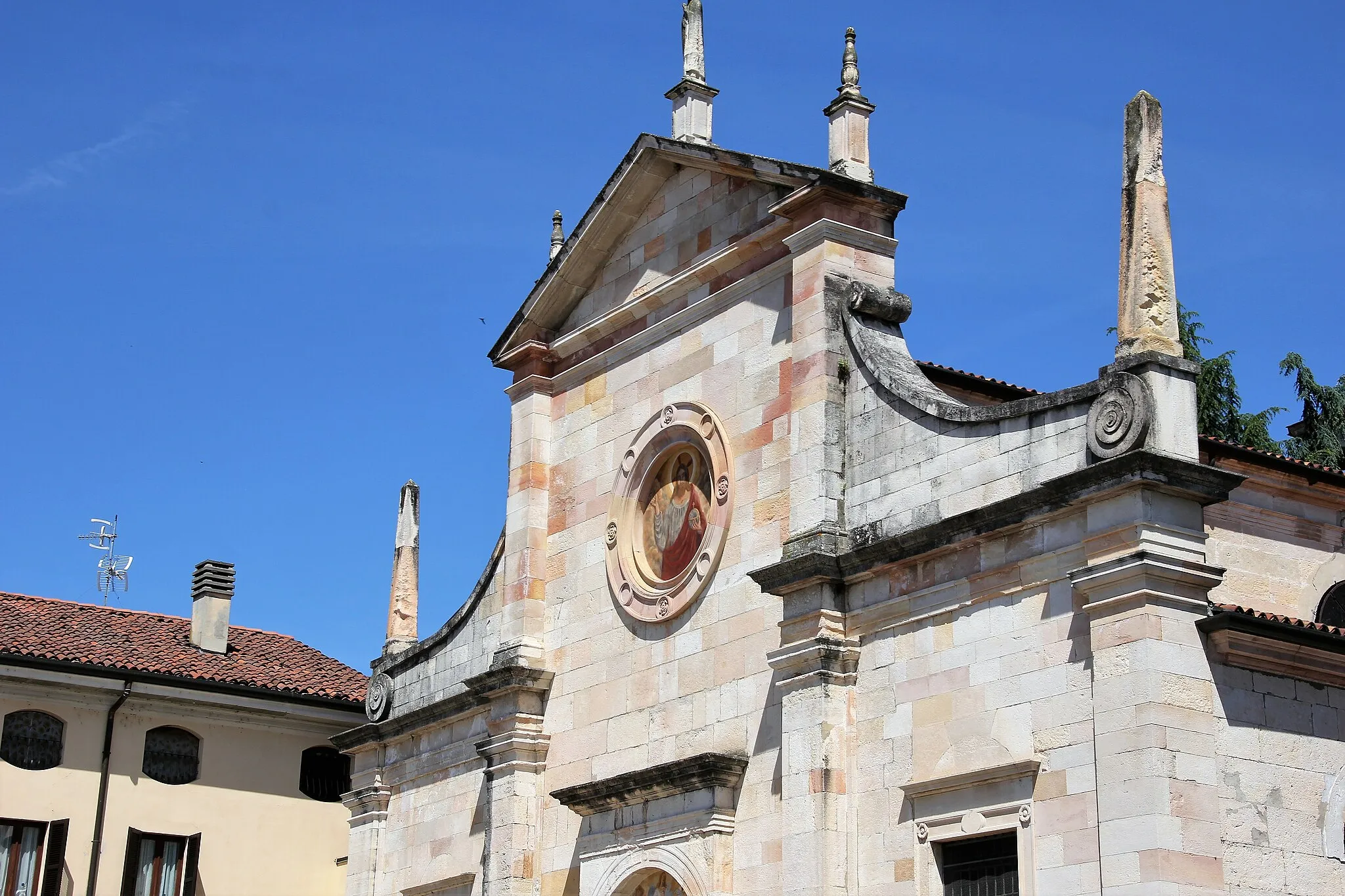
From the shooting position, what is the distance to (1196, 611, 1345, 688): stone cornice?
43.9 ft

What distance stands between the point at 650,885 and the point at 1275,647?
272 inches

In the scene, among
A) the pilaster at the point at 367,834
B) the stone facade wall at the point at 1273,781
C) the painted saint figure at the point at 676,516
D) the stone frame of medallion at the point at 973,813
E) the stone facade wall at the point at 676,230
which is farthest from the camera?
the pilaster at the point at 367,834

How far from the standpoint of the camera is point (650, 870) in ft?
58.0

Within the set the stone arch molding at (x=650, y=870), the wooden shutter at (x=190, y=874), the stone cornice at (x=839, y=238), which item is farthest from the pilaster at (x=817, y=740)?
the wooden shutter at (x=190, y=874)

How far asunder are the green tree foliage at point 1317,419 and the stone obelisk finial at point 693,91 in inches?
589

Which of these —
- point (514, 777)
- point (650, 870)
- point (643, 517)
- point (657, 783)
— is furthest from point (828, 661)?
point (514, 777)

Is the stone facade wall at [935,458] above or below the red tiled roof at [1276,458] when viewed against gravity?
below

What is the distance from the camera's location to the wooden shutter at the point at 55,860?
25.1 metres

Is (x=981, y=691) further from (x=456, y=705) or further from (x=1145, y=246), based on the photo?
(x=456, y=705)

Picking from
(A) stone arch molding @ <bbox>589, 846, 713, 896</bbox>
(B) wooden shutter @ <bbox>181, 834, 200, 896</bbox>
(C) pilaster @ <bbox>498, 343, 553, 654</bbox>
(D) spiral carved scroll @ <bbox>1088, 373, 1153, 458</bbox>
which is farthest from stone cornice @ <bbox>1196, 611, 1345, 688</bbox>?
(B) wooden shutter @ <bbox>181, 834, 200, 896</bbox>

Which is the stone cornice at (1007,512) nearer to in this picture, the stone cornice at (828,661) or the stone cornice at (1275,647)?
the stone cornice at (828,661)

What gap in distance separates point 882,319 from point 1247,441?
1517 centimetres

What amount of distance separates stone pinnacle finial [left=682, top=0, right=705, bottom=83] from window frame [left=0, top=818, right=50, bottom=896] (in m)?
13.7

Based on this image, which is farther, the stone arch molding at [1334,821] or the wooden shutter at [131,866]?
the wooden shutter at [131,866]
